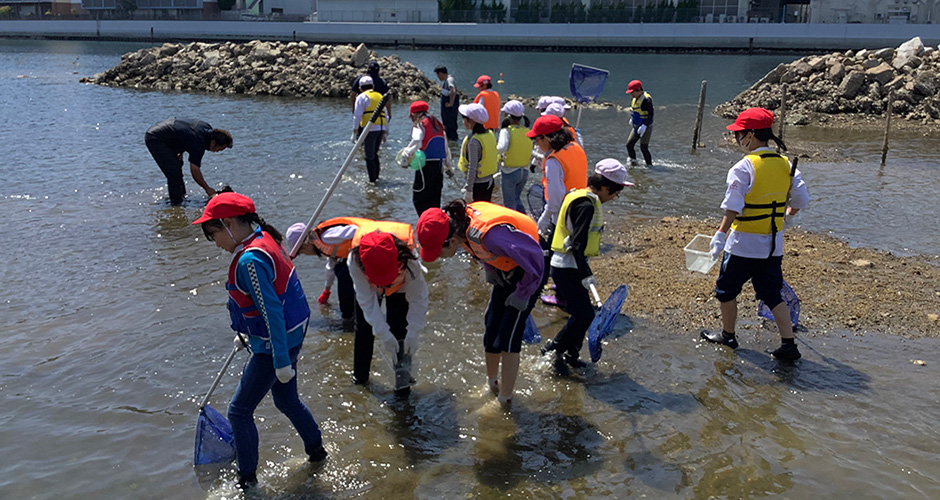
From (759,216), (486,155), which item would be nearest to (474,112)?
(486,155)

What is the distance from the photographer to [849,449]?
5.15 m

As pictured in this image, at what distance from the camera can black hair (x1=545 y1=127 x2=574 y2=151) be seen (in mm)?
7023

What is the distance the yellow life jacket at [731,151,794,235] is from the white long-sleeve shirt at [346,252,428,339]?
2.97m

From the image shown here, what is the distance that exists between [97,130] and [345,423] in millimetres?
17650

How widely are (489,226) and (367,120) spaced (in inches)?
341

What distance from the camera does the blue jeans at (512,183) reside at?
909 centimetres

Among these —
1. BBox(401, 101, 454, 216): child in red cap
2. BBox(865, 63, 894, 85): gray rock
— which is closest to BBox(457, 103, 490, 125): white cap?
BBox(401, 101, 454, 216): child in red cap

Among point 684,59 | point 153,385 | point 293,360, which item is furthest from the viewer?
point 684,59

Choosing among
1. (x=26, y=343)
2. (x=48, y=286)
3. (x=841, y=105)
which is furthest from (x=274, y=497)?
(x=841, y=105)

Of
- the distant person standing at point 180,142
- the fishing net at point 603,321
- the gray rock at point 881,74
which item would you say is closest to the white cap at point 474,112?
the fishing net at point 603,321

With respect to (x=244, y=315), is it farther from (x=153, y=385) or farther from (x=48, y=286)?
(x=48, y=286)

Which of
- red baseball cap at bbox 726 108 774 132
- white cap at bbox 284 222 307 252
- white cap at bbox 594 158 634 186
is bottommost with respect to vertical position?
white cap at bbox 284 222 307 252

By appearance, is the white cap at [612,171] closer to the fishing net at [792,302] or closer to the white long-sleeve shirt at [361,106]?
the fishing net at [792,302]

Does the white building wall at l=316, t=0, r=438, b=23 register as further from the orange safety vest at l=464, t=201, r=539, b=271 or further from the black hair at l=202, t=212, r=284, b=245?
the black hair at l=202, t=212, r=284, b=245
